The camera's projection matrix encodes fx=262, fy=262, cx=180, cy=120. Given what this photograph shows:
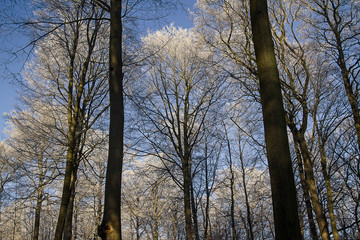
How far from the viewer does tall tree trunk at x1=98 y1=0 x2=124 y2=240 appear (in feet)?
10.5

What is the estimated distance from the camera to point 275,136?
2.75m

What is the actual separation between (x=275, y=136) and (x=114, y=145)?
2130 mm

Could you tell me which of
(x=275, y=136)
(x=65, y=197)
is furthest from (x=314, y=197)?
(x=65, y=197)

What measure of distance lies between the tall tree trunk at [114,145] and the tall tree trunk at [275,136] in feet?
6.27

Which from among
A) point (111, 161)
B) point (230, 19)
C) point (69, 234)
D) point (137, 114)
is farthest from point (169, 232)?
point (111, 161)

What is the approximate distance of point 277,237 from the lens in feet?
8.19

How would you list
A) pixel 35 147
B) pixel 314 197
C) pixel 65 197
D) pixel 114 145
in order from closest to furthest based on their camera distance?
pixel 114 145, pixel 65 197, pixel 314 197, pixel 35 147

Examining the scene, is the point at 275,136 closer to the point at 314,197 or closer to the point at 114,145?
the point at 114,145

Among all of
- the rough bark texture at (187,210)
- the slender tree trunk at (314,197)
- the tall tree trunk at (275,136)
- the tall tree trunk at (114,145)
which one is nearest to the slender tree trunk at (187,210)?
the rough bark texture at (187,210)

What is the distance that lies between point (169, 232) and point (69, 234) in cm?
2087

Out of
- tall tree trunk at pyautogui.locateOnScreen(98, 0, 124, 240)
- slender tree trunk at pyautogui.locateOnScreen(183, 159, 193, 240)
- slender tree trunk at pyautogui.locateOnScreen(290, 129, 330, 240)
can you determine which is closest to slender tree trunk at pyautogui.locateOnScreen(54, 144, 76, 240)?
tall tree trunk at pyautogui.locateOnScreen(98, 0, 124, 240)

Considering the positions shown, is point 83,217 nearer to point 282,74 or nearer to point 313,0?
point 282,74

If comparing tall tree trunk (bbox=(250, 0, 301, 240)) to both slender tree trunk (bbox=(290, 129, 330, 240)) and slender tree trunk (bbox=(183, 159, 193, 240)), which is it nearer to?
slender tree trunk (bbox=(290, 129, 330, 240))

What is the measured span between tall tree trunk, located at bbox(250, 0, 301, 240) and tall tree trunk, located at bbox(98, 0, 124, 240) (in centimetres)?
191
